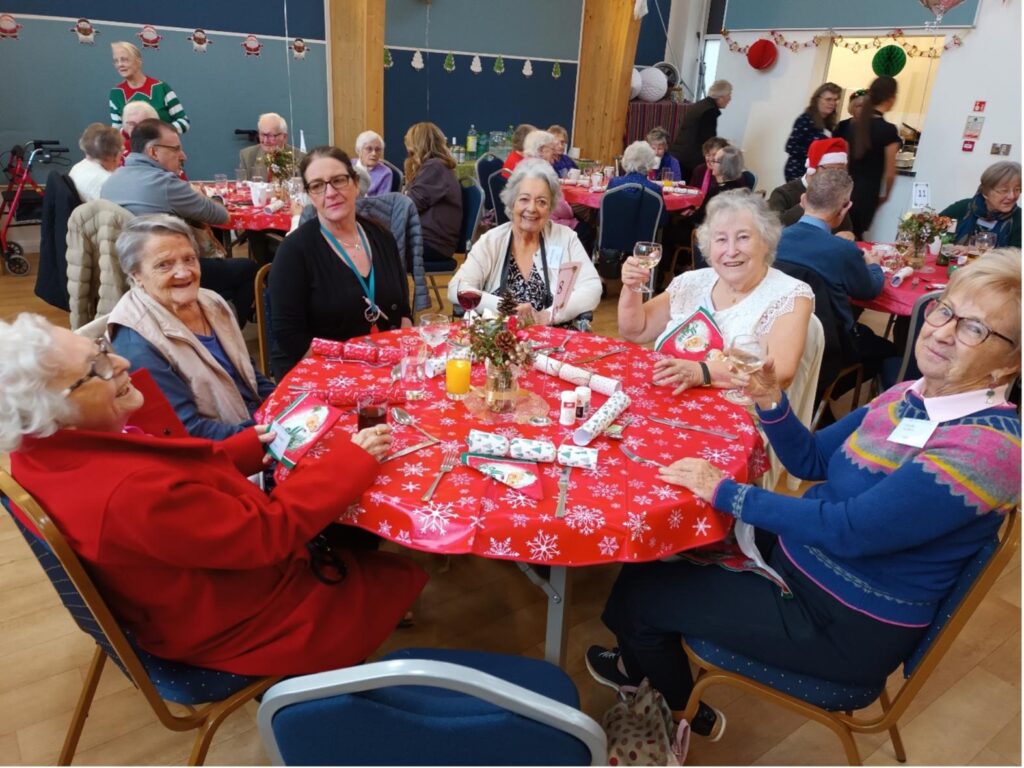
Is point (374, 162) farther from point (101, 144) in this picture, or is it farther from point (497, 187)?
point (101, 144)

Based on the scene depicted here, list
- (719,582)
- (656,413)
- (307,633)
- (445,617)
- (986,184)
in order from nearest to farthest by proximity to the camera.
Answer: (307,633) < (719,582) < (656,413) < (445,617) < (986,184)

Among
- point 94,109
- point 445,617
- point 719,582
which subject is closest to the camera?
point 719,582

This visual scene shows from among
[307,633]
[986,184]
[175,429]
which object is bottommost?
[307,633]

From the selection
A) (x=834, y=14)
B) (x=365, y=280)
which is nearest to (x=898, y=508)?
(x=365, y=280)

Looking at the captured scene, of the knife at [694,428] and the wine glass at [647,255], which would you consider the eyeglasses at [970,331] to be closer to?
the knife at [694,428]

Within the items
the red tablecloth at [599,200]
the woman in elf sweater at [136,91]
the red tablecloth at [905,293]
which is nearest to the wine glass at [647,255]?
the red tablecloth at [905,293]

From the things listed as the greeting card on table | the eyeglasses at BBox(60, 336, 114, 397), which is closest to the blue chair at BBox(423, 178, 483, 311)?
the greeting card on table

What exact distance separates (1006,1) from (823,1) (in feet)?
7.03

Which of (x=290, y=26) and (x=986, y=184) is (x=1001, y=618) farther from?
(x=290, y=26)

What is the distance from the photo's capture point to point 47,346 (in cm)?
123

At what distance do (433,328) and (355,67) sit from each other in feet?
20.7

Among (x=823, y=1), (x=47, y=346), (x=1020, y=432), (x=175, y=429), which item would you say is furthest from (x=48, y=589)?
(x=823, y=1)

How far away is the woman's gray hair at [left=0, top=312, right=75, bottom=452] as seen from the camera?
1177mm

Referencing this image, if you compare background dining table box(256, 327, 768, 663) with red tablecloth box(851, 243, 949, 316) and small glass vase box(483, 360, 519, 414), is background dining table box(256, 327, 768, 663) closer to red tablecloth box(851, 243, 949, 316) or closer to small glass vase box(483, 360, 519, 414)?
small glass vase box(483, 360, 519, 414)
